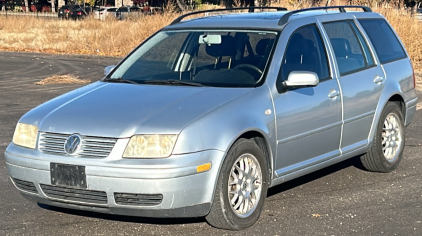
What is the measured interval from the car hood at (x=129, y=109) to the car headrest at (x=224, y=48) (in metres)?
0.67

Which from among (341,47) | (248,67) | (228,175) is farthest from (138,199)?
(341,47)

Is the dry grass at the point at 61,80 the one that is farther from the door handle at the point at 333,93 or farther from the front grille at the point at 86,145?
the front grille at the point at 86,145

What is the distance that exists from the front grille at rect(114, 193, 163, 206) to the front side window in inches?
101

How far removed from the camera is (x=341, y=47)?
6992mm

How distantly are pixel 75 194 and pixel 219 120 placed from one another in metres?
1.17

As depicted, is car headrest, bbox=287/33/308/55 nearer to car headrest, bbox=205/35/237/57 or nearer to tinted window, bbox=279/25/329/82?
tinted window, bbox=279/25/329/82

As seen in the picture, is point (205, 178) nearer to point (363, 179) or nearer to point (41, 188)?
point (41, 188)

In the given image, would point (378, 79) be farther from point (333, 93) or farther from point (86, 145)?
point (86, 145)

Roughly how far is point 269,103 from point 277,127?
212 mm

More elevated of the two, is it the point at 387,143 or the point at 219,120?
the point at 219,120

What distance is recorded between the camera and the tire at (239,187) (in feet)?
17.3

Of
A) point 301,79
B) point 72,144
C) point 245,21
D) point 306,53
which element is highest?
point 245,21

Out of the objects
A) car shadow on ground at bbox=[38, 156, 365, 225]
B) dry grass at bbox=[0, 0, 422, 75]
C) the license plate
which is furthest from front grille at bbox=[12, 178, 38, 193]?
dry grass at bbox=[0, 0, 422, 75]

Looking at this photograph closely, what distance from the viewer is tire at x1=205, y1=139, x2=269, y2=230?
5273mm
